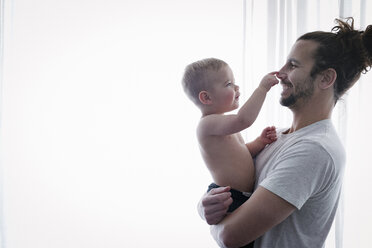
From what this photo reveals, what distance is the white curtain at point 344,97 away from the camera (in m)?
2.00

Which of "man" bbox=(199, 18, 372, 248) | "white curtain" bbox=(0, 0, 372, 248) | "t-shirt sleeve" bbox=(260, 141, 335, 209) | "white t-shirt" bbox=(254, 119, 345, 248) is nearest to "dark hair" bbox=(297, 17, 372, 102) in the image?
"man" bbox=(199, 18, 372, 248)

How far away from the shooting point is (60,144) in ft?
7.15

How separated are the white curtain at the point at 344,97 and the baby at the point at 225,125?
0.83 metres

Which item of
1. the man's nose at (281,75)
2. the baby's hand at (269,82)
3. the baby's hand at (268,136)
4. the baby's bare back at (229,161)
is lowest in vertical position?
the baby's bare back at (229,161)

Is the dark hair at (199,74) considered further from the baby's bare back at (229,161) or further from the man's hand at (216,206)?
the man's hand at (216,206)

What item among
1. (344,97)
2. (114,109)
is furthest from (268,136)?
(114,109)

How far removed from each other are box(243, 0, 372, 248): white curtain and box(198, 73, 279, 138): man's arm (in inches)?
36.9

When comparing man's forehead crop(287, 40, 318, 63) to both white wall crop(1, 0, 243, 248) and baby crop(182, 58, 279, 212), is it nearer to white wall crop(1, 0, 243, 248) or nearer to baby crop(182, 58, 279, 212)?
baby crop(182, 58, 279, 212)

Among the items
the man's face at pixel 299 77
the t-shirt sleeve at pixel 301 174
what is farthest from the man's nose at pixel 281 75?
the t-shirt sleeve at pixel 301 174

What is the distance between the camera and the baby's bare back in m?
1.23

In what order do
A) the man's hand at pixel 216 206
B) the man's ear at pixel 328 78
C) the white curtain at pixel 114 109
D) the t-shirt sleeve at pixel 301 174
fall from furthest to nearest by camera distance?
the white curtain at pixel 114 109, the man's ear at pixel 328 78, the man's hand at pixel 216 206, the t-shirt sleeve at pixel 301 174

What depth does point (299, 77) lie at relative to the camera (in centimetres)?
122

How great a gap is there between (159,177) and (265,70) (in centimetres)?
99

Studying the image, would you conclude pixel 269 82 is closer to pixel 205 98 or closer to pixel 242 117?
pixel 242 117
